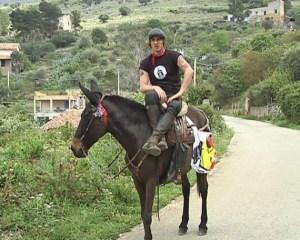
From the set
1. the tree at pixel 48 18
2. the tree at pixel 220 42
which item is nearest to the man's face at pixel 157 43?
the tree at pixel 48 18

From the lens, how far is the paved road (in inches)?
324

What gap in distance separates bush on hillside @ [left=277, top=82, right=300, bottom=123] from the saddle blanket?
36.2 metres

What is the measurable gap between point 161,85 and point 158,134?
826 mm

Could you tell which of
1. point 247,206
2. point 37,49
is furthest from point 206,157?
point 37,49

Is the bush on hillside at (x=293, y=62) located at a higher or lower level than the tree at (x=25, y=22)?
lower

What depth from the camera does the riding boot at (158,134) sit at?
7.12m

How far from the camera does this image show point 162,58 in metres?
7.70

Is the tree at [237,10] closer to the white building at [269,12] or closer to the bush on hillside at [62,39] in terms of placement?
the white building at [269,12]

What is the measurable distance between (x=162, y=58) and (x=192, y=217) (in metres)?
3.02

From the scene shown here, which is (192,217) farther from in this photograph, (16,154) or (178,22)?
(178,22)

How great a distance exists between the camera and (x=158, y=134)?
7.25m

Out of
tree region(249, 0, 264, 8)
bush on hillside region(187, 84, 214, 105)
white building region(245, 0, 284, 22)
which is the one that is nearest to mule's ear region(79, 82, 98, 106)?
bush on hillside region(187, 84, 214, 105)

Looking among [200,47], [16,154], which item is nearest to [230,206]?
[16,154]

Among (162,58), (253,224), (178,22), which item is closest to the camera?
(162,58)
